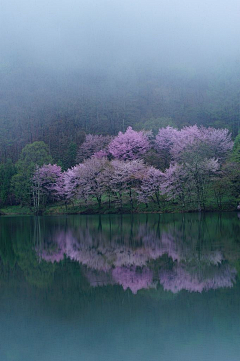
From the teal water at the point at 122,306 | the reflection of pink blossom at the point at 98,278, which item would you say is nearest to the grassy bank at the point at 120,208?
the teal water at the point at 122,306

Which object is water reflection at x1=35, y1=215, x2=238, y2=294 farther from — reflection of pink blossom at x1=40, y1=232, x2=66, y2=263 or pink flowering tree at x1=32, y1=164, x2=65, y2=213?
pink flowering tree at x1=32, y1=164, x2=65, y2=213

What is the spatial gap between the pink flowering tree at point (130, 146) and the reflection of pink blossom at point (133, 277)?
1789 inches

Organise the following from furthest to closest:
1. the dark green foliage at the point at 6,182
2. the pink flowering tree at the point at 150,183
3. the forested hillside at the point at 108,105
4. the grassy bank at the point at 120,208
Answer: the forested hillside at the point at 108,105
the dark green foliage at the point at 6,182
the pink flowering tree at the point at 150,183
the grassy bank at the point at 120,208

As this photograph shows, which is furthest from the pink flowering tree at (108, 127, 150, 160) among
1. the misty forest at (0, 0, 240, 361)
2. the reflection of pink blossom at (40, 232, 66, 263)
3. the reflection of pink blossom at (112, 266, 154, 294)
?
the reflection of pink blossom at (112, 266, 154, 294)

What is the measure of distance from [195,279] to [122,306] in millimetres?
3052

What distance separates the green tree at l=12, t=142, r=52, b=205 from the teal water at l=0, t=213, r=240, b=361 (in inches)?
1860

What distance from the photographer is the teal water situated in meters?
6.28

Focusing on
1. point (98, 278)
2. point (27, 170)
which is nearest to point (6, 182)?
point (27, 170)

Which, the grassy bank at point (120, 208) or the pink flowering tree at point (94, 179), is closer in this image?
the grassy bank at point (120, 208)

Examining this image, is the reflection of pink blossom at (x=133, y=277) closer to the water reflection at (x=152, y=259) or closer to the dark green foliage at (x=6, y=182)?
the water reflection at (x=152, y=259)

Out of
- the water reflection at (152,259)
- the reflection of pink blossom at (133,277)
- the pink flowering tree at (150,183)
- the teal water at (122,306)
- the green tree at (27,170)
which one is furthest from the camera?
the green tree at (27,170)

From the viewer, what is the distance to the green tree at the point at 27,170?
61094 mm

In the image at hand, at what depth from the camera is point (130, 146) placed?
5756 centimetres

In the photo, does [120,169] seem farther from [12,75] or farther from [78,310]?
[12,75]
